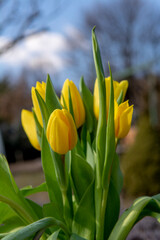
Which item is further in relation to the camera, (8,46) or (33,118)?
(8,46)

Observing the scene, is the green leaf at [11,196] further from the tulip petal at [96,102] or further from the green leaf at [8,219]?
the tulip petal at [96,102]

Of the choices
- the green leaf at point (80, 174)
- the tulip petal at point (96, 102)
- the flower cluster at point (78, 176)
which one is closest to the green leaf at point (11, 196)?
the flower cluster at point (78, 176)

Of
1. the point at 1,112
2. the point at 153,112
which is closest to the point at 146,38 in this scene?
the point at 1,112

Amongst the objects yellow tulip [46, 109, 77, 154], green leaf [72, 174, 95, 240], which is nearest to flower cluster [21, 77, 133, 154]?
yellow tulip [46, 109, 77, 154]

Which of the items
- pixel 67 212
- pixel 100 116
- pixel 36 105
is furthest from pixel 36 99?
pixel 67 212

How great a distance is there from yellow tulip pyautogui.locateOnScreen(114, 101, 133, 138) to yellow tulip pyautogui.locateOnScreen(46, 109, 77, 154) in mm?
100

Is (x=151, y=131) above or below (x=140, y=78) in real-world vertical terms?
above

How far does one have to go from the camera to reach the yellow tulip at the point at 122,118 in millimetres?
606

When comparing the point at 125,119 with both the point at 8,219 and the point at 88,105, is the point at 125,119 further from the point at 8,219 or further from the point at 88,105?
the point at 8,219

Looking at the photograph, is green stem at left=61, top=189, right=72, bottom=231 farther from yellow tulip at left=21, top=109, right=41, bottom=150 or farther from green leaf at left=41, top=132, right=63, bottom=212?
yellow tulip at left=21, top=109, right=41, bottom=150

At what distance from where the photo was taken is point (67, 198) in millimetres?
635

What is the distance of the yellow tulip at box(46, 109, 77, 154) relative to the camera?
0.54 meters

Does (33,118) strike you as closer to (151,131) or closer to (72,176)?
(72,176)

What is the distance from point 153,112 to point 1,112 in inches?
388
